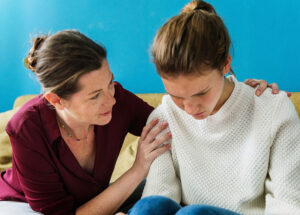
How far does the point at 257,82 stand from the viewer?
42.7 inches

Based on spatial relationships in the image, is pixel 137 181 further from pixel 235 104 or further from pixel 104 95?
pixel 235 104

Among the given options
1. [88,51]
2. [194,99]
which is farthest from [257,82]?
[88,51]

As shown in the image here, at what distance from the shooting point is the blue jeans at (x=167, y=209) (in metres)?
0.81

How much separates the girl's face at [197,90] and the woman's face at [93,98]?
0.85 feet

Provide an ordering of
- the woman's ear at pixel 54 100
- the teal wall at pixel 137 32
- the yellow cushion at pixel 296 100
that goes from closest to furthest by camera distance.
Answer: the woman's ear at pixel 54 100 → the yellow cushion at pixel 296 100 → the teal wall at pixel 137 32

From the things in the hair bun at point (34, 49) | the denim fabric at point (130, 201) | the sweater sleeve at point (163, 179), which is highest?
the hair bun at point (34, 49)

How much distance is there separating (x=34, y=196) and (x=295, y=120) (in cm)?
87

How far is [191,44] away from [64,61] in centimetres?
40

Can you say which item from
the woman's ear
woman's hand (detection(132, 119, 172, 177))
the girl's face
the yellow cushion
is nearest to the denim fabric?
woman's hand (detection(132, 119, 172, 177))

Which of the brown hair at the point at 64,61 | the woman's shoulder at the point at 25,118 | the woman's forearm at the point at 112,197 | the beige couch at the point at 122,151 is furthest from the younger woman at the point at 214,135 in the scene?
the beige couch at the point at 122,151

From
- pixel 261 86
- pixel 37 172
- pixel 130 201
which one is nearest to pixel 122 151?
pixel 130 201

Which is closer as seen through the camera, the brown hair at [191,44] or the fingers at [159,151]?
the brown hair at [191,44]

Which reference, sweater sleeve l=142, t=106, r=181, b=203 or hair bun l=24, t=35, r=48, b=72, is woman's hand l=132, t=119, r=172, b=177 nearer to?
sweater sleeve l=142, t=106, r=181, b=203

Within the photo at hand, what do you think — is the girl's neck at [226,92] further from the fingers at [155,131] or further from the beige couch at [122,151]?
the beige couch at [122,151]
